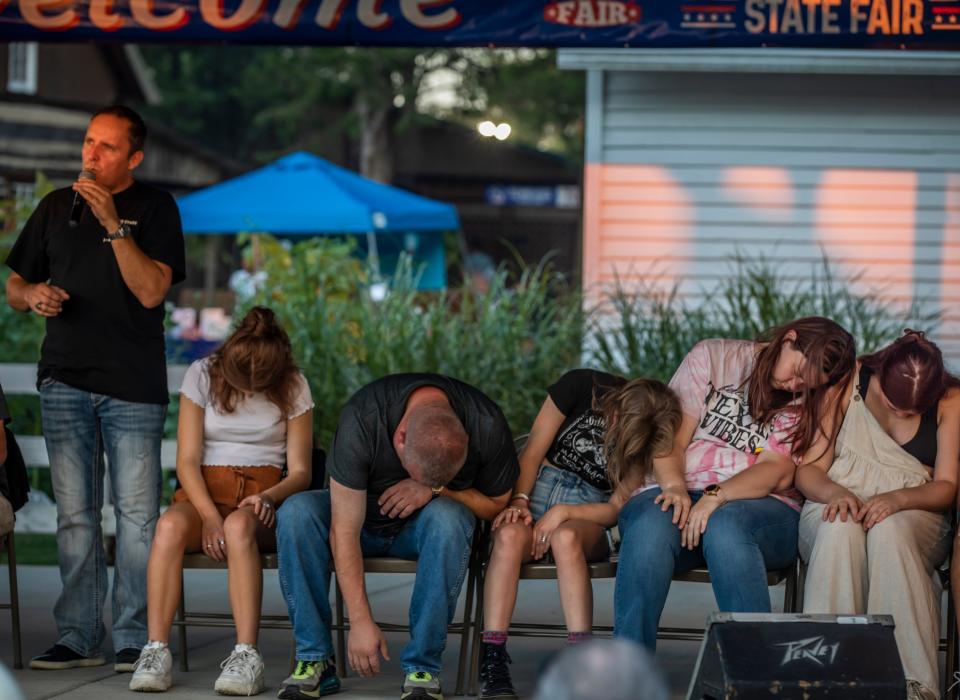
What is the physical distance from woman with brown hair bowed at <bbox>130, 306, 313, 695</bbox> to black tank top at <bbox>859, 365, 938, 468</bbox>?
6.72 ft

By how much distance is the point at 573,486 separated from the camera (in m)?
5.30

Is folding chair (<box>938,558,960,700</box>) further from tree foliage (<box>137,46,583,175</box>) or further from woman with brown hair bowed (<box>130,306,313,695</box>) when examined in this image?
tree foliage (<box>137,46,583,175</box>)

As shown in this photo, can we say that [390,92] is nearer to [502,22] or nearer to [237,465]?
[502,22]

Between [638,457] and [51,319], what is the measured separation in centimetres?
209

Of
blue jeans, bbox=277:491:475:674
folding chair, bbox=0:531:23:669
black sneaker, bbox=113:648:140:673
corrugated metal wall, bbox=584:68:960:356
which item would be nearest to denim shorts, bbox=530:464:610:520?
blue jeans, bbox=277:491:475:674

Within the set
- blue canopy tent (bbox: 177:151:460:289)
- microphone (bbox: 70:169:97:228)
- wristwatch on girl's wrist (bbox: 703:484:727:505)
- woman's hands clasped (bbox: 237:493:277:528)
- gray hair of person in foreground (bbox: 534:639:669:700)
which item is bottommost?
woman's hands clasped (bbox: 237:493:277:528)

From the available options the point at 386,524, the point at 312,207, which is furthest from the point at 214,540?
the point at 312,207

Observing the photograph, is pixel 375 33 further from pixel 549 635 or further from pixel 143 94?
pixel 143 94

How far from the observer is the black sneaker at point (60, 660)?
5242 millimetres

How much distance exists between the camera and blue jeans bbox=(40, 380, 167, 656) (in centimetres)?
528

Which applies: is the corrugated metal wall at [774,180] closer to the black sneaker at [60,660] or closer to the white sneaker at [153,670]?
the black sneaker at [60,660]

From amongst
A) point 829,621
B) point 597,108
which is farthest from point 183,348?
point 829,621

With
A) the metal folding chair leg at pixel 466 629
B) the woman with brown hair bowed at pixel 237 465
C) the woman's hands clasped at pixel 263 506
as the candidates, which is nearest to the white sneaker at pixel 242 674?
the woman with brown hair bowed at pixel 237 465

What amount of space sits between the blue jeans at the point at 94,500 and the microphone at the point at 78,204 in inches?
22.7
